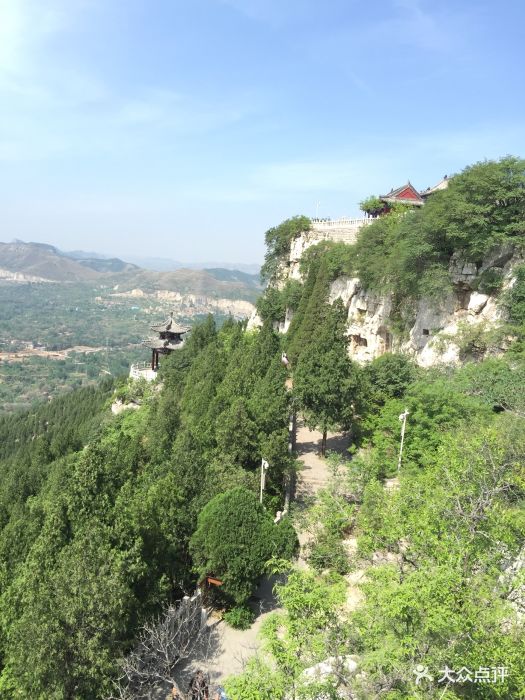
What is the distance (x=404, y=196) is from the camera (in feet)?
104

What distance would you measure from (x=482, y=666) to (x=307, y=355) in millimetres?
13499

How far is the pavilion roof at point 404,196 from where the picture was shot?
31156 mm

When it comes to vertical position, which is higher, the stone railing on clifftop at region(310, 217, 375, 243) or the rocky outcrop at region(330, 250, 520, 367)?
the stone railing on clifftop at region(310, 217, 375, 243)

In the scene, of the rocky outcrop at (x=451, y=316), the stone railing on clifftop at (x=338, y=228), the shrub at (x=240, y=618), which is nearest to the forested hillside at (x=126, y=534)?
the shrub at (x=240, y=618)

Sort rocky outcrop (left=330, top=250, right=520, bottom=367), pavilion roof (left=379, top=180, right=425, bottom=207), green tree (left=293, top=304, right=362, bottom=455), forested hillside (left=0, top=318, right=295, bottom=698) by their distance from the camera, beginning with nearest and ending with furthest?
forested hillside (left=0, top=318, right=295, bottom=698)
green tree (left=293, top=304, right=362, bottom=455)
rocky outcrop (left=330, top=250, right=520, bottom=367)
pavilion roof (left=379, top=180, right=425, bottom=207)

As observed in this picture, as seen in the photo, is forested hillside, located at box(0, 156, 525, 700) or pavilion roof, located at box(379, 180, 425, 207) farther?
pavilion roof, located at box(379, 180, 425, 207)

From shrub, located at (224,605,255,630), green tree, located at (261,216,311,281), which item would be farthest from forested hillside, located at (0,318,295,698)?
green tree, located at (261,216,311,281)

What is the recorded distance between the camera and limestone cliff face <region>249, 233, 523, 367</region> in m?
19.9

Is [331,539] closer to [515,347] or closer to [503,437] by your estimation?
[503,437]

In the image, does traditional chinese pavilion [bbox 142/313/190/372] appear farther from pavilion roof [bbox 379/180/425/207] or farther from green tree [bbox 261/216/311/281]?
pavilion roof [bbox 379/180/425/207]

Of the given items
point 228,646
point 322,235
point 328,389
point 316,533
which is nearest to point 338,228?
point 322,235

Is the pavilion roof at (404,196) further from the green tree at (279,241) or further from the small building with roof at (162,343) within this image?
the small building with roof at (162,343)

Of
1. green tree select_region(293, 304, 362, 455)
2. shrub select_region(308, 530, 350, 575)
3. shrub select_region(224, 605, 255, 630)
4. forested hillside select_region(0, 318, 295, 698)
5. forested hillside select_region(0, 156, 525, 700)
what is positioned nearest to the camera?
forested hillside select_region(0, 156, 525, 700)

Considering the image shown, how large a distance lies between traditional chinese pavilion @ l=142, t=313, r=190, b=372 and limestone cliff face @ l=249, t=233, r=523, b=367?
586 inches
